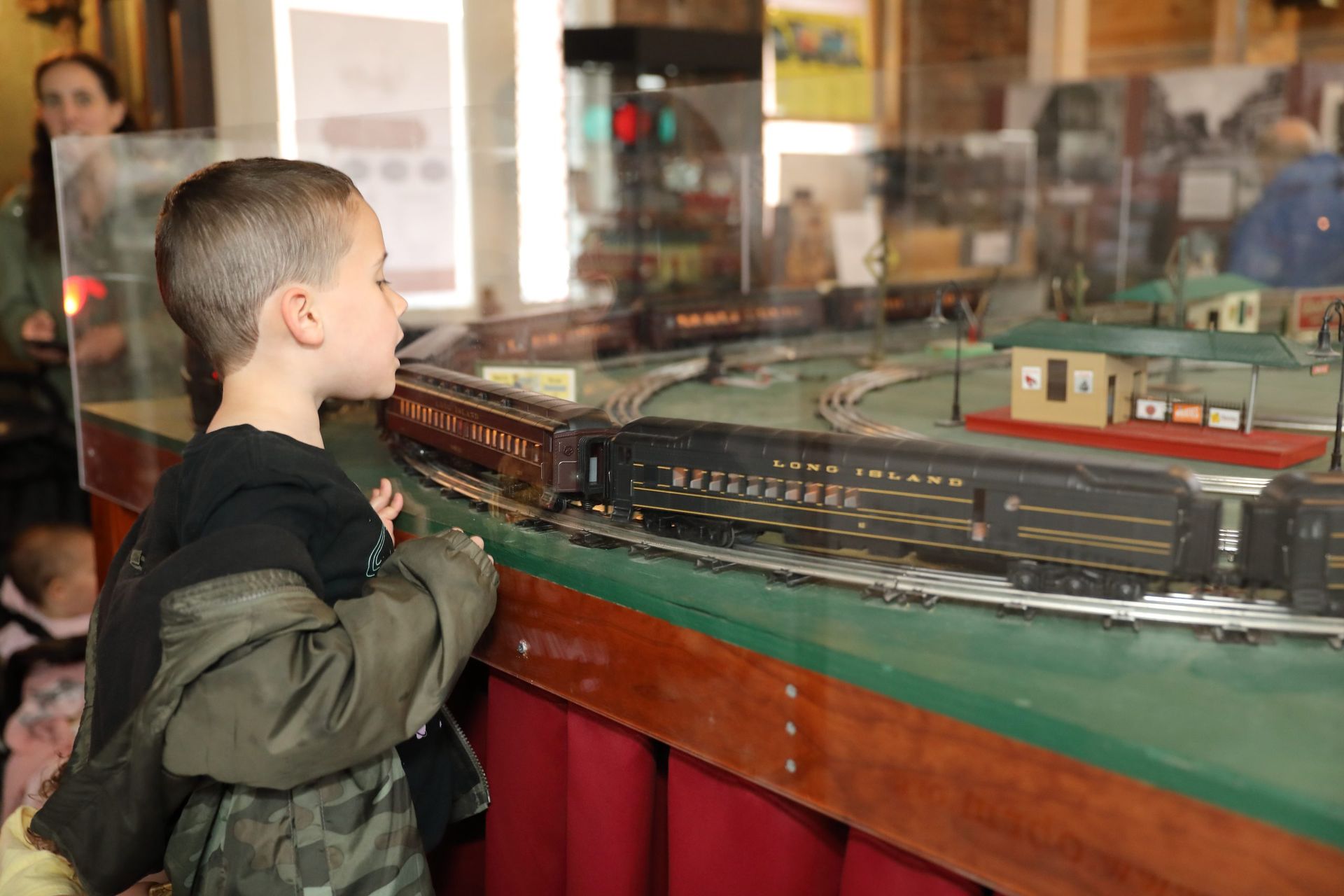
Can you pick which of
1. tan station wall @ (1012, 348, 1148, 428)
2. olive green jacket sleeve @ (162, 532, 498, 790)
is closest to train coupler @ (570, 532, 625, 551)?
olive green jacket sleeve @ (162, 532, 498, 790)

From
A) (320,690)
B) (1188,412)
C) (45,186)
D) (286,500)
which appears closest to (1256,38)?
(1188,412)

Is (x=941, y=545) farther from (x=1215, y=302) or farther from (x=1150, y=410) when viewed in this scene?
(x=1215, y=302)

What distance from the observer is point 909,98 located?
7.94m

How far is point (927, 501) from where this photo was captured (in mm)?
1951

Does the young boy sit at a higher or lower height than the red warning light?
lower

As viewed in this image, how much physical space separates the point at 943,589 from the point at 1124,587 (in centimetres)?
27

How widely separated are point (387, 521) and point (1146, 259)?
5428 millimetres

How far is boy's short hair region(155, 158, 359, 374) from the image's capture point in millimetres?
1766

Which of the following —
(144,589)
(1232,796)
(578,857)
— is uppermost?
(144,589)

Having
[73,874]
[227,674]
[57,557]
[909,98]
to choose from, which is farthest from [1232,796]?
[909,98]

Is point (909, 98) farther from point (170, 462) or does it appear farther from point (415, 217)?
point (170, 462)

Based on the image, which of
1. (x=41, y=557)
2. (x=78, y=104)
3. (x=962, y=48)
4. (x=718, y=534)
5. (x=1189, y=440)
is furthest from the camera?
(x=962, y=48)

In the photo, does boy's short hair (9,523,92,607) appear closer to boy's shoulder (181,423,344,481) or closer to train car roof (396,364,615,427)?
train car roof (396,364,615,427)

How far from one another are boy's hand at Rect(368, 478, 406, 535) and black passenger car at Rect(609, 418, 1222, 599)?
0.45m
